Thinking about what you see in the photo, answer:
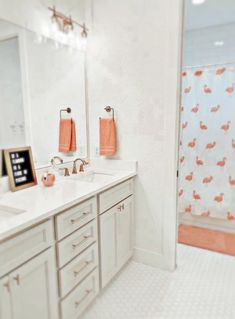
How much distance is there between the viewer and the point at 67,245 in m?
1.50

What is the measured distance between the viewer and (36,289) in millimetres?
1301

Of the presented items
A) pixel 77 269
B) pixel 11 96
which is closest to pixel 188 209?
pixel 77 269

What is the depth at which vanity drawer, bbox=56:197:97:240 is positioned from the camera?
1.43 meters

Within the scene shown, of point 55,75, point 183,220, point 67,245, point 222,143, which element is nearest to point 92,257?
point 67,245

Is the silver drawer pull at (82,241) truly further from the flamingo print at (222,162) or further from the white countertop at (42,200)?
Result: the flamingo print at (222,162)

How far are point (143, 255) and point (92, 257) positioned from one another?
766 millimetres

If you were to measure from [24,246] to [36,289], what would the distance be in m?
0.28

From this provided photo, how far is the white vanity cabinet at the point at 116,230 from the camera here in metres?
1.85

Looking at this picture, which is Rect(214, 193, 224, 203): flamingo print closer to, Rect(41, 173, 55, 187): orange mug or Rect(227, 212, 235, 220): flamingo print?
Rect(227, 212, 235, 220): flamingo print

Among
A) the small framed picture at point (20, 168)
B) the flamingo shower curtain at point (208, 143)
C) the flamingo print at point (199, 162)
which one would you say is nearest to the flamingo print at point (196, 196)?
the flamingo shower curtain at point (208, 143)

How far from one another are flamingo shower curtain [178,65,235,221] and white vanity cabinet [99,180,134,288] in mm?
1227

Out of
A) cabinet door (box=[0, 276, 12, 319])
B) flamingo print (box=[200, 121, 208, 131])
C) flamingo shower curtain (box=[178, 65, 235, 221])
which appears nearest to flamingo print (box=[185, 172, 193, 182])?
flamingo shower curtain (box=[178, 65, 235, 221])

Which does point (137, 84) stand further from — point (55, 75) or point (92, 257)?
point (92, 257)

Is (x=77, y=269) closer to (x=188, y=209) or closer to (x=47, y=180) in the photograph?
(x=47, y=180)
